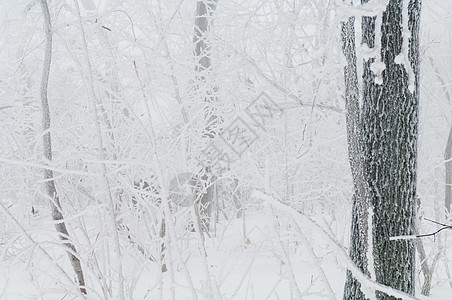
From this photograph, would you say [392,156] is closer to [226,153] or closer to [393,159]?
[393,159]

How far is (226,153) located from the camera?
5.31 metres

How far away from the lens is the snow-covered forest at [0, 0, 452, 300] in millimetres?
2078

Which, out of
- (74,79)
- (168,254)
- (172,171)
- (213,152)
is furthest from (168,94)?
(168,254)

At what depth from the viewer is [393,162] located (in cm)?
218

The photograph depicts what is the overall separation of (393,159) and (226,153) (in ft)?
10.6

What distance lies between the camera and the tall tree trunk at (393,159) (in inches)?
85.0

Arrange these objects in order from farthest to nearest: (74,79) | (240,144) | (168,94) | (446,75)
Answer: (446,75) → (74,79) → (168,94) → (240,144)

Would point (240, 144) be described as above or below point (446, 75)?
below

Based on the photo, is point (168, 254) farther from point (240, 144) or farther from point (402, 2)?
point (240, 144)

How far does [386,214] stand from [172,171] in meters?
2.72

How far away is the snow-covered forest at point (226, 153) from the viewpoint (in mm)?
2078

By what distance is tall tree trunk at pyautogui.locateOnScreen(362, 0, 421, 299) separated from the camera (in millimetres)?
2160

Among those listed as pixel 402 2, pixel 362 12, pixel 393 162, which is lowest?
pixel 393 162

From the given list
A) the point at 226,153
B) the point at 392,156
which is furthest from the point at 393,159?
the point at 226,153
